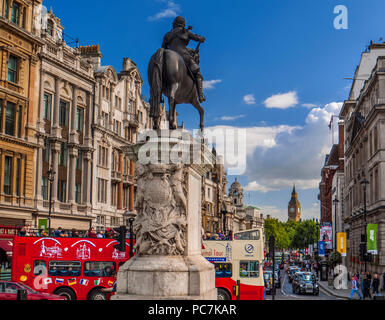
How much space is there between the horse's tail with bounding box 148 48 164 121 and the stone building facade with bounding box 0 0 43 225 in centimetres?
2763

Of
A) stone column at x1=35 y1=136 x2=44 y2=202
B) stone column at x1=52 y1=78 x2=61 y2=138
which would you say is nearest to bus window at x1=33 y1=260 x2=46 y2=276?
stone column at x1=35 y1=136 x2=44 y2=202

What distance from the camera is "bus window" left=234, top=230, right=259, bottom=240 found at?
1105 inches

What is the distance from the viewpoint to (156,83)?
1065 centimetres

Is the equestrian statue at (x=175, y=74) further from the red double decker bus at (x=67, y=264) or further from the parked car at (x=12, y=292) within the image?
the red double decker bus at (x=67, y=264)

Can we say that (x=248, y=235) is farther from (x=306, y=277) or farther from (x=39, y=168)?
(x=39, y=168)

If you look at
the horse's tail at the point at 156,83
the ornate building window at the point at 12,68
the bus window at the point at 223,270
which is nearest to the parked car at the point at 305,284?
the bus window at the point at 223,270

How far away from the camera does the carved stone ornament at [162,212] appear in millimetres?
9609

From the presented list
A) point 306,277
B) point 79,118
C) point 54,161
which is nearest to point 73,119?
point 79,118

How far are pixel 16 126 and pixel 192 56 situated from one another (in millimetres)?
29408

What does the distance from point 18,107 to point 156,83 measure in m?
30.2

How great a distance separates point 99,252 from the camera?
26250 mm

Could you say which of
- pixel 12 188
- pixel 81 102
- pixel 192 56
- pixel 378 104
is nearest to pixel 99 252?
pixel 12 188

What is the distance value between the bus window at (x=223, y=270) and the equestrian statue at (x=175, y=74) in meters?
17.7
